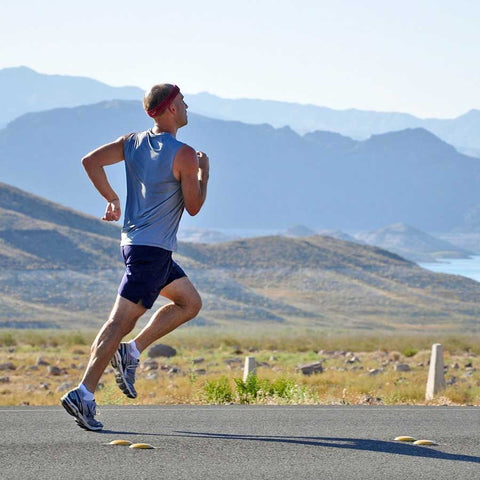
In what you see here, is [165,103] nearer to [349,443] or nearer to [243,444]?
[243,444]

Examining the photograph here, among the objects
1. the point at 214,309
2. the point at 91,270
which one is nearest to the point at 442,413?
the point at 214,309

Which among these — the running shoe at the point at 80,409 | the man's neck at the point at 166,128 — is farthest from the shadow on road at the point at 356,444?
the man's neck at the point at 166,128

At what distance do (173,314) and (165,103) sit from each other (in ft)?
4.60

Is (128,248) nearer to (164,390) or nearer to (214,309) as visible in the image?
(164,390)

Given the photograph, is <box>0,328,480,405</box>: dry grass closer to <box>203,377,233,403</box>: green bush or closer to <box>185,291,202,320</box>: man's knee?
<box>203,377,233,403</box>: green bush

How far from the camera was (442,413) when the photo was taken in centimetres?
912

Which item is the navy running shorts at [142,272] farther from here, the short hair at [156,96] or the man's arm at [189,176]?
the short hair at [156,96]

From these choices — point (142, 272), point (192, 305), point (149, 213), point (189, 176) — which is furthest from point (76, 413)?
point (189, 176)

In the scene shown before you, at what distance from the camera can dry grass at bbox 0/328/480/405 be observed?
15.5 meters

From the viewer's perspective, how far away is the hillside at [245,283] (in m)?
80.3

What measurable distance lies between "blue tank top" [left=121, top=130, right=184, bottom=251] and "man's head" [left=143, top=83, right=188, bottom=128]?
0.14 metres

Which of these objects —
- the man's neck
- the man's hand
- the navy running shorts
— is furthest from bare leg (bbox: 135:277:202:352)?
the man's neck

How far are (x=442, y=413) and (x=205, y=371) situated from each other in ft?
71.1

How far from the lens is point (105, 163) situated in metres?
7.75
